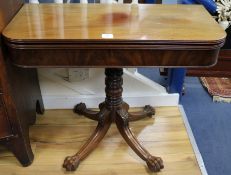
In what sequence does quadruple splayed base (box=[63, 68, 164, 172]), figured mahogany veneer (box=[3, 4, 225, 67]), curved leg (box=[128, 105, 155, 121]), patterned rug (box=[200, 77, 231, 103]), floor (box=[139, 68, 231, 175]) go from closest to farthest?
figured mahogany veneer (box=[3, 4, 225, 67]) → quadruple splayed base (box=[63, 68, 164, 172]) → floor (box=[139, 68, 231, 175]) → curved leg (box=[128, 105, 155, 121]) → patterned rug (box=[200, 77, 231, 103])

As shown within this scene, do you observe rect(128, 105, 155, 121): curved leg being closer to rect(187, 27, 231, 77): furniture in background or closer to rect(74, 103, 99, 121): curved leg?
rect(74, 103, 99, 121): curved leg

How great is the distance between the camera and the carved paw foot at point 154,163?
124 centimetres

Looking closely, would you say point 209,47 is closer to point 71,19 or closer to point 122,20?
point 122,20

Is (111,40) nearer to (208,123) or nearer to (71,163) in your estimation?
(71,163)

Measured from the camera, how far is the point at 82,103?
162cm

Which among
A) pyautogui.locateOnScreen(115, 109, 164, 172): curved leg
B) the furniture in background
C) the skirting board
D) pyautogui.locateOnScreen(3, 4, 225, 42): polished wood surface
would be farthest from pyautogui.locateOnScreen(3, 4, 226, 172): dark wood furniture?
the furniture in background

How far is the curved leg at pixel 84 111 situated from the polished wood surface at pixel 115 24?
63 cm

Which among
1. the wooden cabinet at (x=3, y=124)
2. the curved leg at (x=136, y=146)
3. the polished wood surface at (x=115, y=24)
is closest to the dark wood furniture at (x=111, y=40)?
the polished wood surface at (x=115, y=24)

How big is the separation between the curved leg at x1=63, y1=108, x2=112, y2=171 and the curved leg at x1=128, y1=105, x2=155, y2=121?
208 millimetres

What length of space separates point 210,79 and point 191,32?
1192mm

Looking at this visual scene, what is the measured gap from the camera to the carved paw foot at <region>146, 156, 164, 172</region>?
1.24 m

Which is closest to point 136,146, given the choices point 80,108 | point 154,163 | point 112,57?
point 154,163

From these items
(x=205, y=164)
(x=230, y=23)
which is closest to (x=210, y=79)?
(x=230, y=23)

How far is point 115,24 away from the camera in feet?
3.20
